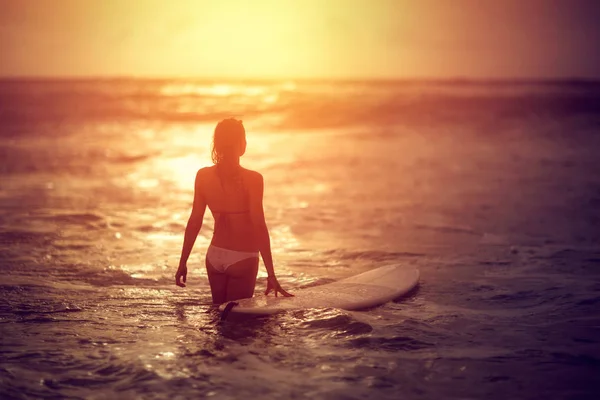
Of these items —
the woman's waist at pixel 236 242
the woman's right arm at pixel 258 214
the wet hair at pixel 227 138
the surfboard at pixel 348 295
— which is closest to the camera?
the wet hair at pixel 227 138

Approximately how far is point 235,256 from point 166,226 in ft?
18.5

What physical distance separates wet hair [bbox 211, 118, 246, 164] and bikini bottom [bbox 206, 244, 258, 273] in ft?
2.47

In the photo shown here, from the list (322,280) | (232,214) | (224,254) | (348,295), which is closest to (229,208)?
(232,214)

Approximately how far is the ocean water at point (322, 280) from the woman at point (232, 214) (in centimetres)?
48

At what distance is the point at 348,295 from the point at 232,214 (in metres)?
1.64

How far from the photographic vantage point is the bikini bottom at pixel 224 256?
19.1ft

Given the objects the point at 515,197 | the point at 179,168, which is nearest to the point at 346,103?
the point at 179,168

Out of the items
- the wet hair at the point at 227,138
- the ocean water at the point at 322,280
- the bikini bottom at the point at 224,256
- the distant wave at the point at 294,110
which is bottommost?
the ocean water at the point at 322,280

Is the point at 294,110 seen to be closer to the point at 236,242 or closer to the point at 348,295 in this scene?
the point at 348,295

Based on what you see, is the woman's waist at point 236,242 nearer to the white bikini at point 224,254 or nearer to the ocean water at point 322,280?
the white bikini at point 224,254

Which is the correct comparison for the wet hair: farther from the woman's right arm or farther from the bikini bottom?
the bikini bottom

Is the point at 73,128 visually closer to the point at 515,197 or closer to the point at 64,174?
the point at 64,174

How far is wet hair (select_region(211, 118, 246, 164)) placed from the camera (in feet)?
18.3

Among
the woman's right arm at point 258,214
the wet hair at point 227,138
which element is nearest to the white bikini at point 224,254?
the woman's right arm at point 258,214
